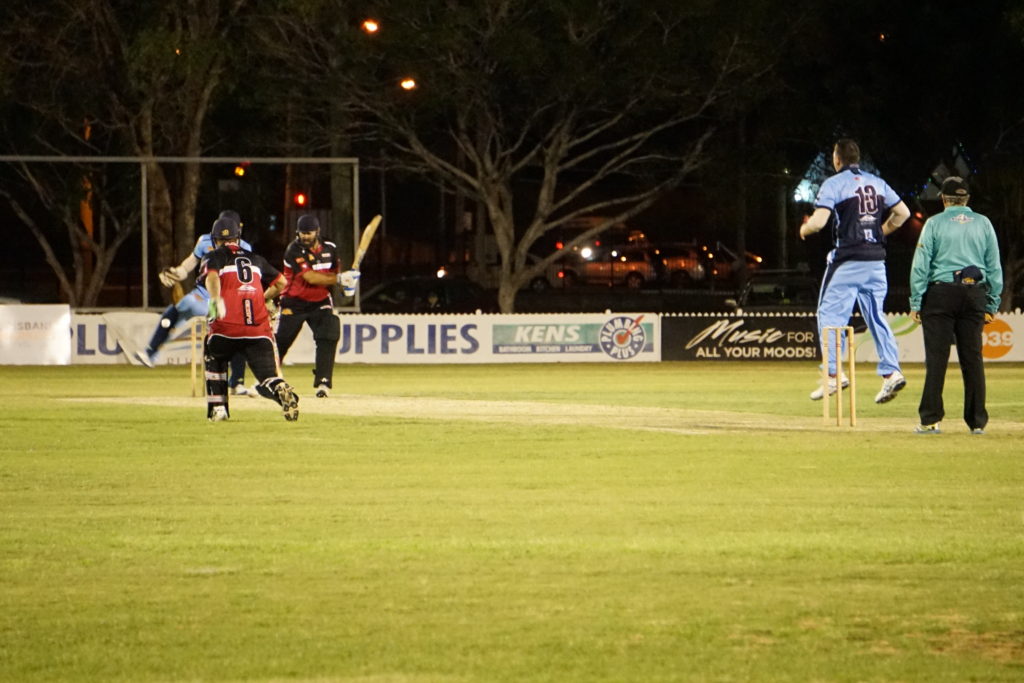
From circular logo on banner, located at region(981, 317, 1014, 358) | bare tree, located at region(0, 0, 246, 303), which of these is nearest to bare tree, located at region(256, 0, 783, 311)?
bare tree, located at region(0, 0, 246, 303)

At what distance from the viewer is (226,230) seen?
15711 millimetres

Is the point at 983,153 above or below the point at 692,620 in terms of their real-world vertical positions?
above

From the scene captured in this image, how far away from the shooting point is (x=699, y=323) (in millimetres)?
34031

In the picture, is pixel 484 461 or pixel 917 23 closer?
pixel 484 461

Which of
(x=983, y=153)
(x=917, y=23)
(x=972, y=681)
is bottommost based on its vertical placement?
(x=972, y=681)

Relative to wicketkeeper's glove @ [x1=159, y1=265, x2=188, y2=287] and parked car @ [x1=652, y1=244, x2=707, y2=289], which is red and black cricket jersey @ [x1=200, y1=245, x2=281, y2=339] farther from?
parked car @ [x1=652, y1=244, x2=707, y2=289]

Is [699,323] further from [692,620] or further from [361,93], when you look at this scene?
[692,620]

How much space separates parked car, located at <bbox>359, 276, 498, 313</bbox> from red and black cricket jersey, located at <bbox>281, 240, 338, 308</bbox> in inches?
979

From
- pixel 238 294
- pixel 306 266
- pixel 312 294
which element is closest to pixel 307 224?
pixel 306 266

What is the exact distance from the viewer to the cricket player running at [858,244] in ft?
49.9

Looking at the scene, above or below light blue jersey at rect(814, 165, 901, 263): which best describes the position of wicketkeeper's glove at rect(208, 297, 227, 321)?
below

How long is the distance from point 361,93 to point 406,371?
10.4 meters

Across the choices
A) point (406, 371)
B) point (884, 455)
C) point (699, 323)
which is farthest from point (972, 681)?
point (699, 323)

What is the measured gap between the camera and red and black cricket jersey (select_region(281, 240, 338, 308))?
753 inches
